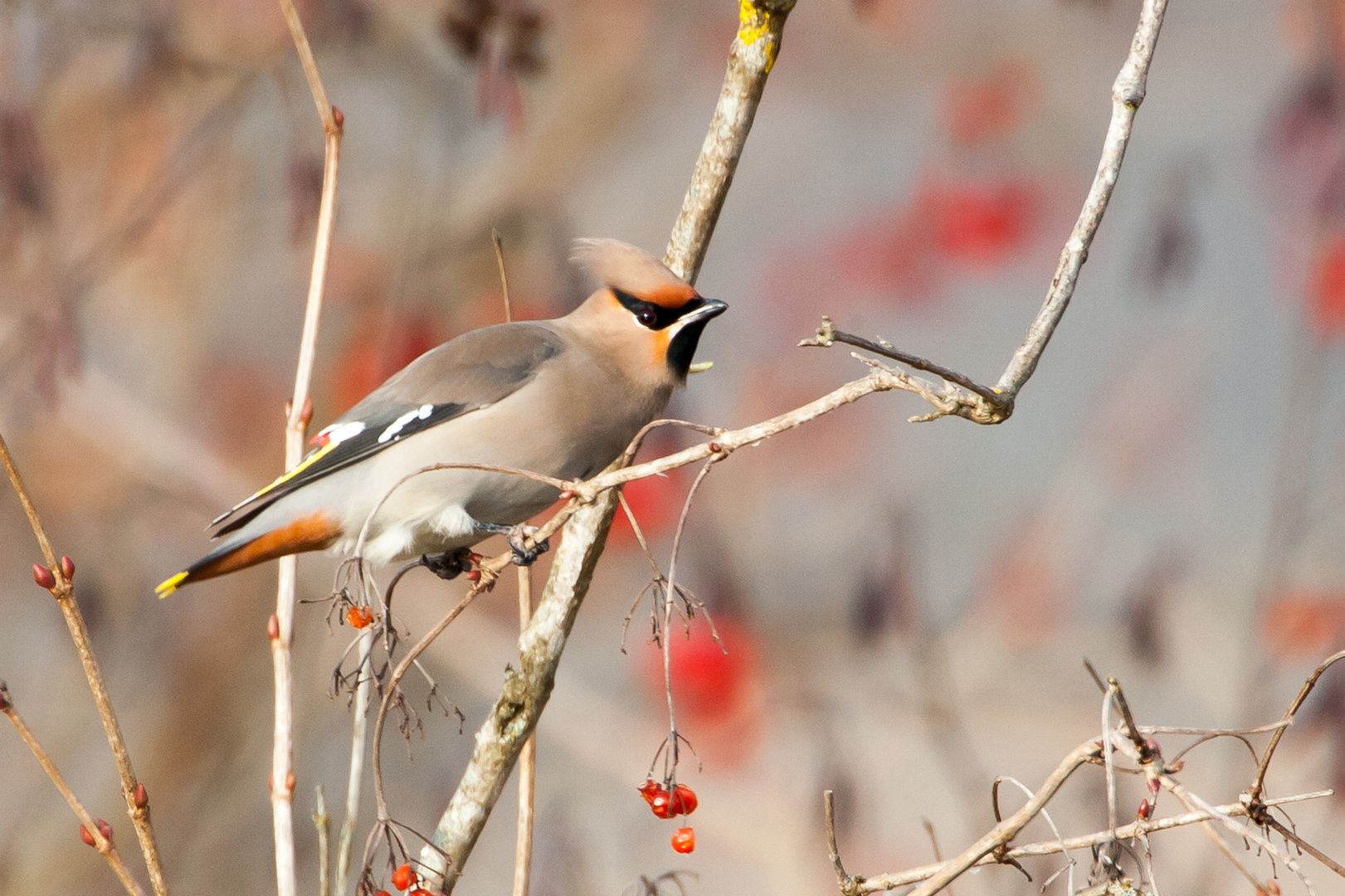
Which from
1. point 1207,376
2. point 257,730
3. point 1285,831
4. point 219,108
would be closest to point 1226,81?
point 1207,376

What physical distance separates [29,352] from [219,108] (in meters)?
1.00

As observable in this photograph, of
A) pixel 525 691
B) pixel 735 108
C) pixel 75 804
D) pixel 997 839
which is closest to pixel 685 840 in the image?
pixel 525 691

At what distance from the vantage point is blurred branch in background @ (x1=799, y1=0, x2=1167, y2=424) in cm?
103

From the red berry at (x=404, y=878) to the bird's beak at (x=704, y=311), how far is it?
937 millimetres

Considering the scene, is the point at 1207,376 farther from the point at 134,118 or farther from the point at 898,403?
the point at 134,118

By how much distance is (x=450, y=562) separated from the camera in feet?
6.68

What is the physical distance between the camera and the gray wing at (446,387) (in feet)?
6.63

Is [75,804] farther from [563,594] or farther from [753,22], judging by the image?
[753,22]

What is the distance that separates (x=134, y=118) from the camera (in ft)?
13.9

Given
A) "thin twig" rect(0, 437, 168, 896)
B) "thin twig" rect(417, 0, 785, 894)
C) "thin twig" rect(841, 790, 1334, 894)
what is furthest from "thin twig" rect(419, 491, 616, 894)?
"thin twig" rect(841, 790, 1334, 894)

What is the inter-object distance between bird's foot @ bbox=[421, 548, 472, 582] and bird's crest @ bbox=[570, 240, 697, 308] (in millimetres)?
A: 476

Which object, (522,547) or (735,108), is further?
(735,108)

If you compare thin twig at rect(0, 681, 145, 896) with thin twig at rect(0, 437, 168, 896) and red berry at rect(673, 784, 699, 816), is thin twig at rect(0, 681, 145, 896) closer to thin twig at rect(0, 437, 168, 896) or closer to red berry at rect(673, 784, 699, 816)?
thin twig at rect(0, 437, 168, 896)

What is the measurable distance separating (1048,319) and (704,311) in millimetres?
846
